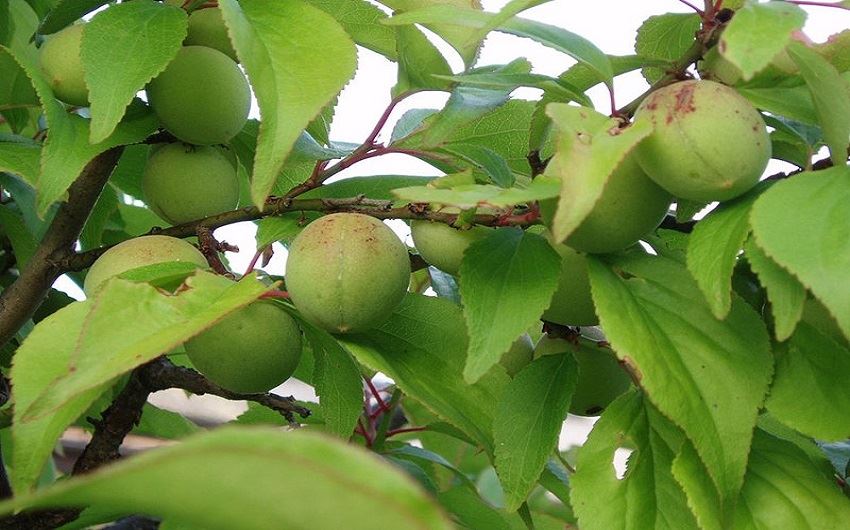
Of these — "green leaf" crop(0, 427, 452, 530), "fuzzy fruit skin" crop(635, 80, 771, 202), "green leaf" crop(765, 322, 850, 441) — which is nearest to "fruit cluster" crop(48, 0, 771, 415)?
"fuzzy fruit skin" crop(635, 80, 771, 202)

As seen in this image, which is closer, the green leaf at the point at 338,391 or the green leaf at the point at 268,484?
the green leaf at the point at 268,484

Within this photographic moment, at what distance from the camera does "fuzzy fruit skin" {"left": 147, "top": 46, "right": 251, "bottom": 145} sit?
0.75 m

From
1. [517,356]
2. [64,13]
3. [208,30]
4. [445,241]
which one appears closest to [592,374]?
[517,356]

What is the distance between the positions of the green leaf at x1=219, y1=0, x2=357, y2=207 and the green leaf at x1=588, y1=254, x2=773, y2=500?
0.65ft

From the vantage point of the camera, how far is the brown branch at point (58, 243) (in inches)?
31.9

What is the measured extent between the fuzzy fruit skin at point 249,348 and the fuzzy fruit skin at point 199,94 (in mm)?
168

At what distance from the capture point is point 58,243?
0.82 meters

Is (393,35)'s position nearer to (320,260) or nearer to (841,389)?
(320,260)

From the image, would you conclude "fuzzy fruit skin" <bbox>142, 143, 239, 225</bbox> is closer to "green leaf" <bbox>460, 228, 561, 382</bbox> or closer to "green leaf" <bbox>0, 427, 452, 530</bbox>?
"green leaf" <bbox>460, 228, 561, 382</bbox>

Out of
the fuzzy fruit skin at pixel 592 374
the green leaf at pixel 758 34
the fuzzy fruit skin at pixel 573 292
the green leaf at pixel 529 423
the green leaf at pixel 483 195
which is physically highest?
the green leaf at pixel 758 34

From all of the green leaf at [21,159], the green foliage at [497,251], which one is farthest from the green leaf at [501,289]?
the green leaf at [21,159]

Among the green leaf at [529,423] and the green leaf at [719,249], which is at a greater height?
the green leaf at [719,249]

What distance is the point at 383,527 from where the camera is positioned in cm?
26

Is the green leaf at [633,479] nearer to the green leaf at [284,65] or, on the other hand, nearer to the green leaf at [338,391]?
the green leaf at [338,391]
